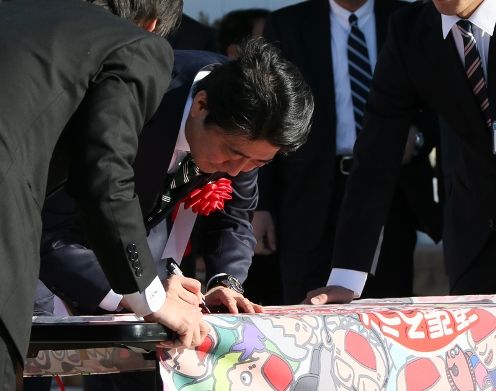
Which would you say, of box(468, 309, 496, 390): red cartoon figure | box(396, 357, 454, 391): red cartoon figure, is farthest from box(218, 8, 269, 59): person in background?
box(396, 357, 454, 391): red cartoon figure

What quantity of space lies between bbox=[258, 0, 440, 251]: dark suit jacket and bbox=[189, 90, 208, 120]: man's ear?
171 centimetres

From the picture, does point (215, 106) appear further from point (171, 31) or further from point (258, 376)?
point (258, 376)

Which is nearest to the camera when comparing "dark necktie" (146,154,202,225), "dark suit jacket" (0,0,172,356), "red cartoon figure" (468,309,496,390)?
"dark suit jacket" (0,0,172,356)

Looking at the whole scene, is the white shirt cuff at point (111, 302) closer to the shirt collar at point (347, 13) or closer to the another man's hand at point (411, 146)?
the another man's hand at point (411, 146)

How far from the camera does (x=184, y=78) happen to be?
9.76 feet

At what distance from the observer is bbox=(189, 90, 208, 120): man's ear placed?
9.11ft

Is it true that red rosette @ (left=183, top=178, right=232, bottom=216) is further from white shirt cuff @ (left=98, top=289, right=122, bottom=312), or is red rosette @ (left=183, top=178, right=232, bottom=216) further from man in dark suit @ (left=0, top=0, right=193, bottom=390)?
man in dark suit @ (left=0, top=0, right=193, bottom=390)

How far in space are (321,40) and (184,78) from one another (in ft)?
5.49

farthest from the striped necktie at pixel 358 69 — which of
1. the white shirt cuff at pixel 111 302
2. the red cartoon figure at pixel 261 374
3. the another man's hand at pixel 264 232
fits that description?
the red cartoon figure at pixel 261 374

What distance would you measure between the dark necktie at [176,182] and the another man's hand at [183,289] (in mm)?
482

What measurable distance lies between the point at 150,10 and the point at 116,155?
0.80 metres

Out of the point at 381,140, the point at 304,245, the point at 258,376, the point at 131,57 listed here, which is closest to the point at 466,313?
the point at 258,376

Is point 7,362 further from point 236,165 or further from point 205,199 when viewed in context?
point 205,199

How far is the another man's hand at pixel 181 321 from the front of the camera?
2287 mm
